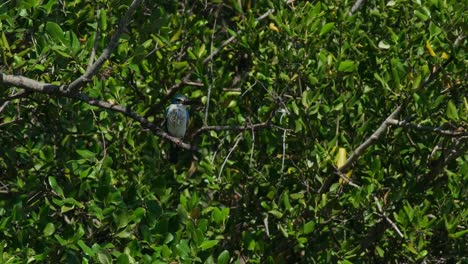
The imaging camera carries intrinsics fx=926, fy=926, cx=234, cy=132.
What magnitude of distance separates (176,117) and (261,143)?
1188 millimetres

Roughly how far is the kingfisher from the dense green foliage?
0.36m

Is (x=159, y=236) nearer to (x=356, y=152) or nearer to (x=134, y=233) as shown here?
(x=134, y=233)

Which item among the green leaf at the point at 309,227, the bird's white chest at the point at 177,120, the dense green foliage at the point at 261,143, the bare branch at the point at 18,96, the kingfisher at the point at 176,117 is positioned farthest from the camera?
the bird's white chest at the point at 177,120

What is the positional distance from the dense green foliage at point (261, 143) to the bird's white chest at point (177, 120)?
0.51m

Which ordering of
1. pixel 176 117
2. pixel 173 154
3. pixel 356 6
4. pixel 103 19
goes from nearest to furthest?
pixel 103 19 < pixel 356 6 < pixel 173 154 < pixel 176 117

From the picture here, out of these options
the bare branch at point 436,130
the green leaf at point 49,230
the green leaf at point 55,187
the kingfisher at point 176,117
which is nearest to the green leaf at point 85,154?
the green leaf at point 55,187

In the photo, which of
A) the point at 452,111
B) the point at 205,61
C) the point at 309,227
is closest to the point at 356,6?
the point at 205,61

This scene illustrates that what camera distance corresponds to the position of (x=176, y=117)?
6.96 m

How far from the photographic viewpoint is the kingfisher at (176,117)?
263 inches

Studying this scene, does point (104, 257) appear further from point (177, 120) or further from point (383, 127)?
point (177, 120)

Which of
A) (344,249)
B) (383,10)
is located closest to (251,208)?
(344,249)

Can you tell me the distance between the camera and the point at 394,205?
571 cm

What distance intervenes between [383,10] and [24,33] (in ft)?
7.66

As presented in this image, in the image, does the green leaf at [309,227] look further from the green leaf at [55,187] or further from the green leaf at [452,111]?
the green leaf at [55,187]
